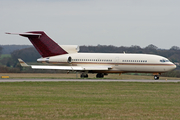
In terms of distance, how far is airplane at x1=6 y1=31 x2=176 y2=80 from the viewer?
46.8m

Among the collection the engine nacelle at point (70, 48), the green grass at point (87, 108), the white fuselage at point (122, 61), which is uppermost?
the engine nacelle at point (70, 48)

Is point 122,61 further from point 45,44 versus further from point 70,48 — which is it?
point 45,44

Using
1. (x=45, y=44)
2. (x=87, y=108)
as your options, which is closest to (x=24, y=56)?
(x=45, y=44)

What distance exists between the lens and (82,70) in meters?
47.7

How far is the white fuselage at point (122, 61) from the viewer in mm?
46719

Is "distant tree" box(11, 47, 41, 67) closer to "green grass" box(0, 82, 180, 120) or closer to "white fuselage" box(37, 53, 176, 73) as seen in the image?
"white fuselage" box(37, 53, 176, 73)

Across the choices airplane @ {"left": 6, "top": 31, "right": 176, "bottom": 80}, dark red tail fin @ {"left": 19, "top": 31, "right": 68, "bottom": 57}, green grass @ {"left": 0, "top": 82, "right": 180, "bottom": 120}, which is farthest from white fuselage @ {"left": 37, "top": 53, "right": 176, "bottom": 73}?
green grass @ {"left": 0, "top": 82, "right": 180, "bottom": 120}

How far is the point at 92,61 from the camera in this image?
160 feet

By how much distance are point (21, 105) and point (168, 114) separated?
7.01 m

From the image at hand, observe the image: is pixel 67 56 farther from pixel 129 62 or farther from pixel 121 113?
pixel 121 113

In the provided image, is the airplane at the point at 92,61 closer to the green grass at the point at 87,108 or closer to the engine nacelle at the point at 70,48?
the engine nacelle at the point at 70,48

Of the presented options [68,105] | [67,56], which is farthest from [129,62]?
[68,105]

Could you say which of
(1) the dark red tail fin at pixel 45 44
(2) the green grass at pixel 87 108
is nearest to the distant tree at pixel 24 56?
(1) the dark red tail fin at pixel 45 44

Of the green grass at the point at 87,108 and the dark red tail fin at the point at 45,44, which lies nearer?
the green grass at the point at 87,108
